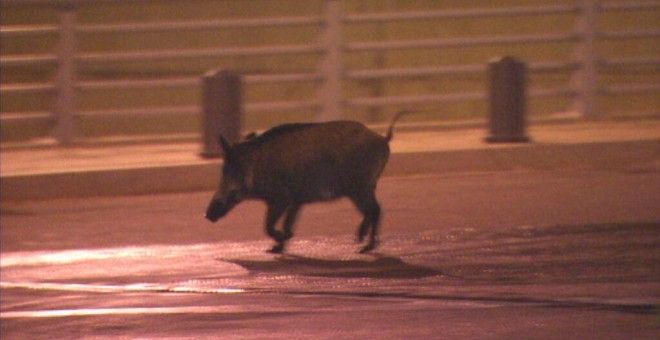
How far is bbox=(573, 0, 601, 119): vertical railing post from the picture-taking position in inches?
663

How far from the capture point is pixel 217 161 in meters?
13.7

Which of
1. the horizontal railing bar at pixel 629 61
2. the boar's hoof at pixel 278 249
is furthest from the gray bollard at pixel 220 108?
the horizontal railing bar at pixel 629 61

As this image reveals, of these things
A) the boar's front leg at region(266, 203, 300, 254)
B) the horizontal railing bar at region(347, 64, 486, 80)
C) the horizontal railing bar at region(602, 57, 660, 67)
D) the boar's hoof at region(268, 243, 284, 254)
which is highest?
the horizontal railing bar at region(602, 57, 660, 67)

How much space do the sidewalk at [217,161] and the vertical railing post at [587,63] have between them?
1.11m

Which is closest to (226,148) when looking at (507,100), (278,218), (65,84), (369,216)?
(278,218)

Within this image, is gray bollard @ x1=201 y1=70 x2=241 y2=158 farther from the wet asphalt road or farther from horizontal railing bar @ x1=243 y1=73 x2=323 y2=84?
horizontal railing bar @ x1=243 y1=73 x2=323 y2=84

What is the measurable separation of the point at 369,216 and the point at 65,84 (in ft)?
23.1

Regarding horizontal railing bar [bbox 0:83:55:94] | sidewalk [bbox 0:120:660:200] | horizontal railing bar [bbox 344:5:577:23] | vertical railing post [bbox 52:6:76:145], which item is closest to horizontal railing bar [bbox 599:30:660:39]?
horizontal railing bar [bbox 344:5:577:23]

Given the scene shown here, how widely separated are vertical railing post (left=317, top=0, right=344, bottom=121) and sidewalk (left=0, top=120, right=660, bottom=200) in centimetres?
103

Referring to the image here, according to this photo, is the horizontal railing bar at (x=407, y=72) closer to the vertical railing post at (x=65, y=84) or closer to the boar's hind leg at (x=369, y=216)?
the vertical railing post at (x=65, y=84)

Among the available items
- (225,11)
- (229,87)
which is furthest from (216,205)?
(225,11)

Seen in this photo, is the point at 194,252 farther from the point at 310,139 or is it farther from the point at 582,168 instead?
the point at 582,168

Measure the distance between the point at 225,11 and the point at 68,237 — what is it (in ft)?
31.3

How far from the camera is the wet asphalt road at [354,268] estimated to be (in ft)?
25.8
